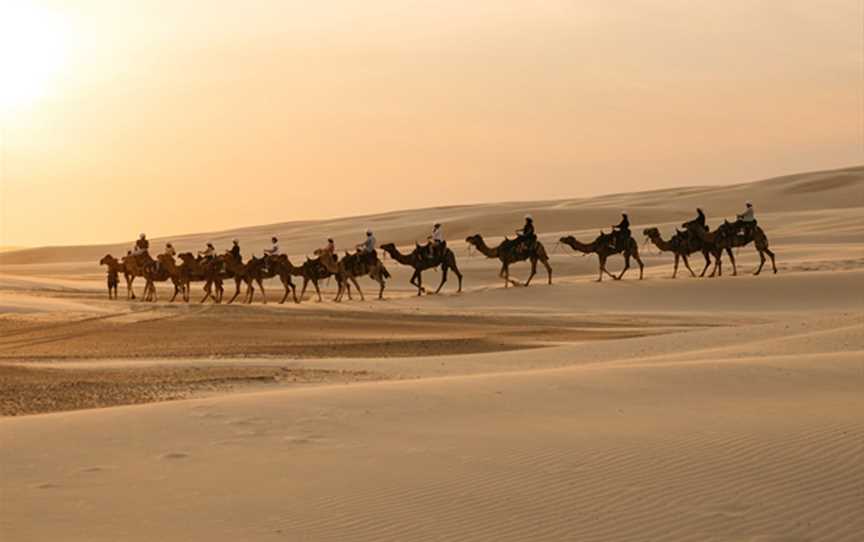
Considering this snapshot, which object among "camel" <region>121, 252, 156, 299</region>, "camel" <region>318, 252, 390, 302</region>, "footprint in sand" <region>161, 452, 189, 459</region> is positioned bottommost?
"footprint in sand" <region>161, 452, 189, 459</region>

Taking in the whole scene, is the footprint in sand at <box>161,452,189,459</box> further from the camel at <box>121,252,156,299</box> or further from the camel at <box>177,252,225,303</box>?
the camel at <box>121,252,156,299</box>

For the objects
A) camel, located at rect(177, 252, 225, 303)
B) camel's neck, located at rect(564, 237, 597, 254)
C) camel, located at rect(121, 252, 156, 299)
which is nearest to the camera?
camel, located at rect(177, 252, 225, 303)

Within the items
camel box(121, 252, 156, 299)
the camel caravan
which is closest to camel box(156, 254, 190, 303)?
the camel caravan

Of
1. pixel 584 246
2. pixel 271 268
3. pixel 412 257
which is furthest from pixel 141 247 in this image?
pixel 584 246

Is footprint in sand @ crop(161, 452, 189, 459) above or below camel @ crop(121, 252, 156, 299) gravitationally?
below

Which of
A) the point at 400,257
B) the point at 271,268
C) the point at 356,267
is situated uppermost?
the point at 400,257

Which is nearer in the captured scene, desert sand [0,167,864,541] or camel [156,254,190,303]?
desert sand [0,167,864,541]

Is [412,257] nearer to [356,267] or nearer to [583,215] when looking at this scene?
[356,267]

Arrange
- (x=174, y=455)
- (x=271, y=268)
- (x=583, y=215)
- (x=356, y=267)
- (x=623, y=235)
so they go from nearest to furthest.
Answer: (x=174, y=455), (x=623, y=235), (x=356, y=267), (x=271, y=268), (x=583, y=215)

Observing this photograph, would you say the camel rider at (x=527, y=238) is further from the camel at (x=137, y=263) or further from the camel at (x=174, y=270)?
the camel at (x=137, y=263)

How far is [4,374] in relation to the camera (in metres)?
16.7

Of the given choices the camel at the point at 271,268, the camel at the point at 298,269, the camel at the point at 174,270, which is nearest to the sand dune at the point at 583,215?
the camel at the point at 298,269

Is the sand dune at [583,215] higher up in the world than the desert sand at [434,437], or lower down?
higher up

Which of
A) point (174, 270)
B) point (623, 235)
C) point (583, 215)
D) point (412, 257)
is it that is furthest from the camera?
point (583, 215)
